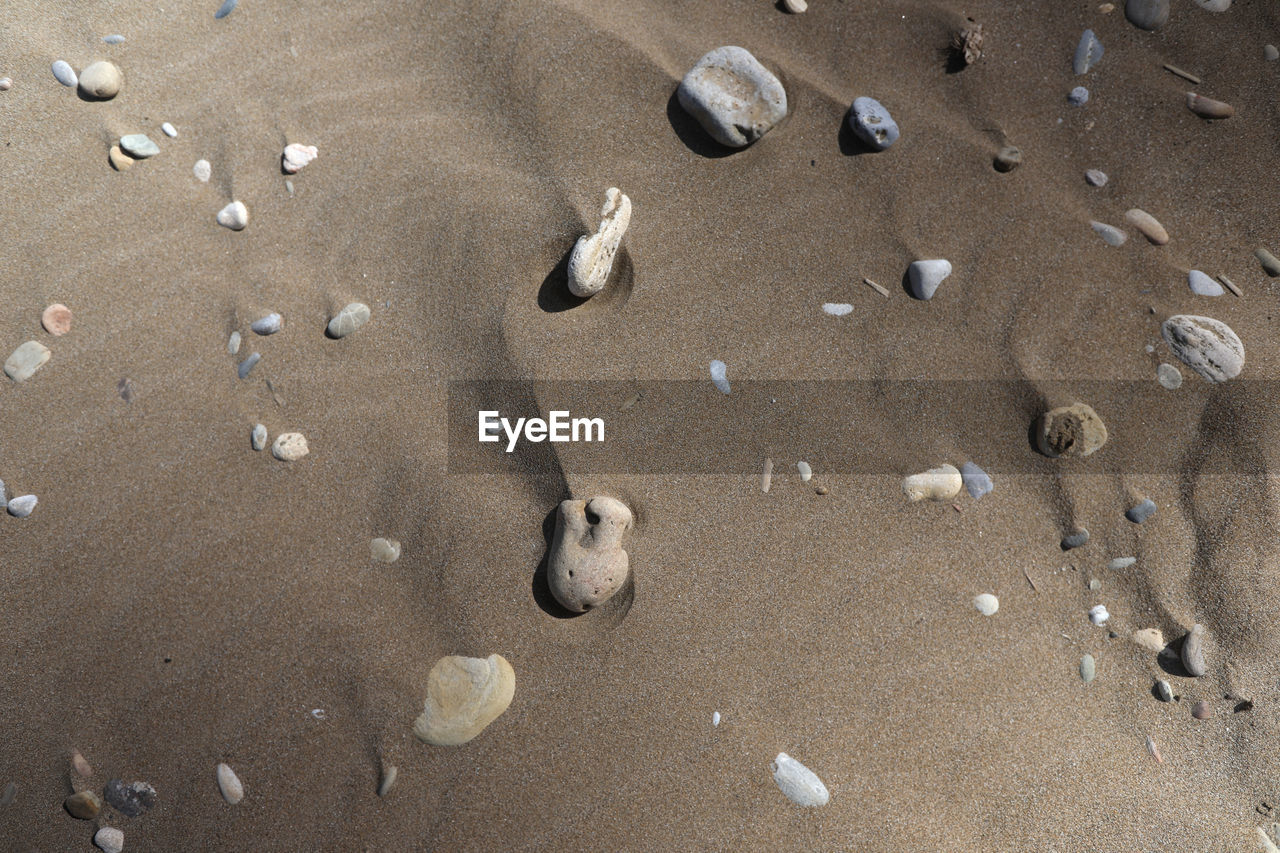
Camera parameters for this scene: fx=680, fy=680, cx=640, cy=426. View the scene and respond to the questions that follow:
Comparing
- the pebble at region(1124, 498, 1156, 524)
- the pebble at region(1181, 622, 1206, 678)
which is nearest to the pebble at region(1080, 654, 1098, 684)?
the pebble at region(1181, 622, 1206, 678)

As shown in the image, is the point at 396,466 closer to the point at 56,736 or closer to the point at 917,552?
the point at 56,736

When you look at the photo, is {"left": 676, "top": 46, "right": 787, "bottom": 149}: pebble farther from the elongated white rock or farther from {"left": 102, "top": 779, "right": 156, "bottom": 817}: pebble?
{"left": 102, "top": 779, "right": 156, "bottom": 817}: pebble

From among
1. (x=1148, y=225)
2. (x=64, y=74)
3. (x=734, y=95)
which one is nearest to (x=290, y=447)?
(x=64, y=74)

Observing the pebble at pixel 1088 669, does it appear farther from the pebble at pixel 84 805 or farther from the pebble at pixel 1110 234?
the pebble at pixel 84 805

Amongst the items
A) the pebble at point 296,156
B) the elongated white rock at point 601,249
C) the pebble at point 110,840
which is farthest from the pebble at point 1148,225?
the pebble at point 110,840

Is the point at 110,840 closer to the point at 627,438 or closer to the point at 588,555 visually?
the point at 588,555
